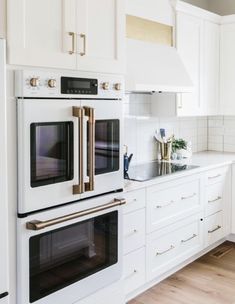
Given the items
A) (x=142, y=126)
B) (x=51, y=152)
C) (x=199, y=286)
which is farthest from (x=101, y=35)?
(x=199, y=286)

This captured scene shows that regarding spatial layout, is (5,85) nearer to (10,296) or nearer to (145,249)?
(10,296)

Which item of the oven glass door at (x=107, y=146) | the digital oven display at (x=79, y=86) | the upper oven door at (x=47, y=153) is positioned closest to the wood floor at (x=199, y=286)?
the oven glass door at (x=107, y=146)

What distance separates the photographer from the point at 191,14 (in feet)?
12.5

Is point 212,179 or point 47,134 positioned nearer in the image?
point 47,134

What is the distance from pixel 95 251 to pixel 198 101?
214 cm

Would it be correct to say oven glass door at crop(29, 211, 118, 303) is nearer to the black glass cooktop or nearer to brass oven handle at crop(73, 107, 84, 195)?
brass oven handle at crop(73, 107, 84, 195)

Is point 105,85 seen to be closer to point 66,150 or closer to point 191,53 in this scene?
point 66,150

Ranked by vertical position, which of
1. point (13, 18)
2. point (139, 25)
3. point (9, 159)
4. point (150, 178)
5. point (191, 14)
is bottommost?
point (150, 178)

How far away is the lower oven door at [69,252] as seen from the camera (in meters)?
2.00

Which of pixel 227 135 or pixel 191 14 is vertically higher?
pixel 191 14

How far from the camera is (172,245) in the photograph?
329 cm

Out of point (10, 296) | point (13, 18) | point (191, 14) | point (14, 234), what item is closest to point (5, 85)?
point (13, 18)

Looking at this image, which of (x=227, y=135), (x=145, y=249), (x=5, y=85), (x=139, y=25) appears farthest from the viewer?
(x=227, y=135)

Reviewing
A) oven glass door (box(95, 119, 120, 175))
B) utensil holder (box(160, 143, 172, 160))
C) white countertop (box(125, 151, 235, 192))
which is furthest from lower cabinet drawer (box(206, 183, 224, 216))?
oven glass door (box(95, 119, 120, 175))
